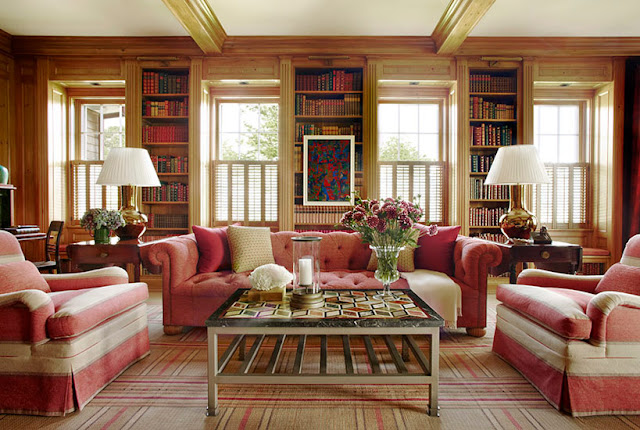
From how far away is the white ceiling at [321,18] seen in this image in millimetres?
3670

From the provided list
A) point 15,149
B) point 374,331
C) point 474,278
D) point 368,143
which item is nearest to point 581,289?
point 474,278

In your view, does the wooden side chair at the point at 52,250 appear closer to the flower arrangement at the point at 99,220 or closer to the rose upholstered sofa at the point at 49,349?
the flower arrangement at the point at 99,220

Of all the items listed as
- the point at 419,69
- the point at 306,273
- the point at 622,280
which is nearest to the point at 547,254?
the point at 622,280

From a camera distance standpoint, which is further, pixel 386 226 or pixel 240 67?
pixel 240 67

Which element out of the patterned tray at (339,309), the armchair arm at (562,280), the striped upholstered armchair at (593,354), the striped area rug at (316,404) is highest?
the armchair arm at (562,280)

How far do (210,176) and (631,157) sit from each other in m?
5.16

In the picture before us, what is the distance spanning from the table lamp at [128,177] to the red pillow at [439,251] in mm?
2520

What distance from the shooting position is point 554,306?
1.84m

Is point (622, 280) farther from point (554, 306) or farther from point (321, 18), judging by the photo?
point (321, 18)

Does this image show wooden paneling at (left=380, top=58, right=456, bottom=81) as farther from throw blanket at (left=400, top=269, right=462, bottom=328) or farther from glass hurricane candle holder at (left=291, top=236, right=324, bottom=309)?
glass hurricane candle holder at (left=291, top=236, right=324, bottom=309)

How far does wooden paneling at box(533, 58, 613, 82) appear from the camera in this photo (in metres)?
4.50

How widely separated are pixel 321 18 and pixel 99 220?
9.77 feet

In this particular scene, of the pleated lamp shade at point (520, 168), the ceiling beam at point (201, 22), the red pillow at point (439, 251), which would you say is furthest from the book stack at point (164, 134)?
the pleated lamp shade at point (520, 168)

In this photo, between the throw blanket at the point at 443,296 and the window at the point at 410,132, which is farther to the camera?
the window at the point at 410,132
